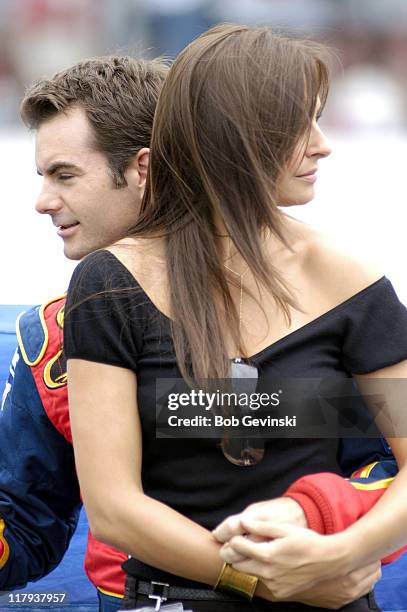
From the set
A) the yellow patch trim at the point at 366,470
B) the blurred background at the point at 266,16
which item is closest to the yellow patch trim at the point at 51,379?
the yellow patch trim at the point at 366,470

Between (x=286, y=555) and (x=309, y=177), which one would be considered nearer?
(x=286, y=555)

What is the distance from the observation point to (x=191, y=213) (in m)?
1.20

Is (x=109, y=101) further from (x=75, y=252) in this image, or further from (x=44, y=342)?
(x=44, y=342)

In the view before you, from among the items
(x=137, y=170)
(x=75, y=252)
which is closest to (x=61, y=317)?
(x=75, y=252)

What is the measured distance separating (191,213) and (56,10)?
4843mm

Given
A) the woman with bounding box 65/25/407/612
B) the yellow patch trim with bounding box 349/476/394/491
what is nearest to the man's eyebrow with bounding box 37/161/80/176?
the woman with bounding box 65/25/407/612

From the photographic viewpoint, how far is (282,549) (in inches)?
40.0

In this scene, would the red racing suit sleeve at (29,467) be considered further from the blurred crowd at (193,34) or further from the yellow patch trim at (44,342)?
the blurred crowd at (193,34)

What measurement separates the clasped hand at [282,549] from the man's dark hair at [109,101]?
2.43ft

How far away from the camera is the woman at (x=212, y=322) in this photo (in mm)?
1104

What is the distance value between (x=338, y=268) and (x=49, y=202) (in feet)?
1.94

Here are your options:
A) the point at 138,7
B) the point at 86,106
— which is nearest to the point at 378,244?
the point at 86,106

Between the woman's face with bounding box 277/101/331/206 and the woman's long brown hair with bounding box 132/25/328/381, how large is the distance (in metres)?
0.02

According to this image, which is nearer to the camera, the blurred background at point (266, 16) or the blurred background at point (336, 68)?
the blurred background at point (336, 68)
